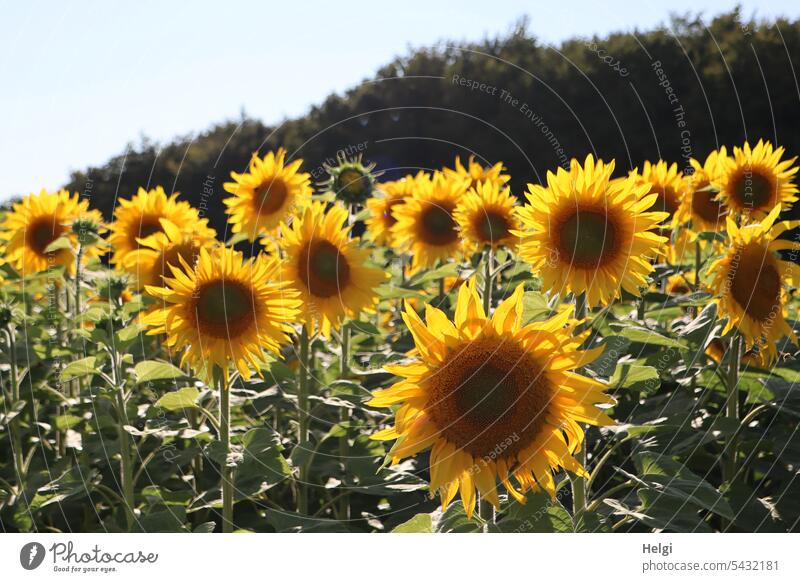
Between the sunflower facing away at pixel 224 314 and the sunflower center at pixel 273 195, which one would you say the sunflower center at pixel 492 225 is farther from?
the sunflower facing away at pixel 224 314

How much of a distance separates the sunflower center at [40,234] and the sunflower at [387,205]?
1830 mm

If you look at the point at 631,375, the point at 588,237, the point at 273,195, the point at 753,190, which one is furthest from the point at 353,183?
the point at 631,375

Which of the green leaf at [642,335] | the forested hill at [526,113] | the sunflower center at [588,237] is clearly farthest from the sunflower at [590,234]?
the forested hill at [526,113]

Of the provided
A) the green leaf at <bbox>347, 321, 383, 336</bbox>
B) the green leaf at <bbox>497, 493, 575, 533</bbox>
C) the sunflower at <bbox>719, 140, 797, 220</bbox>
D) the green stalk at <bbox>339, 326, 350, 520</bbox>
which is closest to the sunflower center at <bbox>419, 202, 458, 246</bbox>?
the green stalk at <bbox>339, 326, 350, 520</bbox>

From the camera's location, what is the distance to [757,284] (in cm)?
289

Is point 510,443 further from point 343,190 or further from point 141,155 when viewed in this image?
point 141,155

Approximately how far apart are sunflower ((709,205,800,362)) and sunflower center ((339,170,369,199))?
1817mm

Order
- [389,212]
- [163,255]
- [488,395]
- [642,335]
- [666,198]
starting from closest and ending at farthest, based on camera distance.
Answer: [488,395]
[642,335]
[163,255]
[666,198]
[389,212]

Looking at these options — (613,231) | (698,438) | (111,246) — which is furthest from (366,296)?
(111,246)

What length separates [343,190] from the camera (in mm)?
4094

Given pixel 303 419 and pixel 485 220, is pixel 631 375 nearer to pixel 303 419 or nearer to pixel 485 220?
pixel 303 419

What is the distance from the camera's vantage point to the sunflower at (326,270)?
3.40 metres
